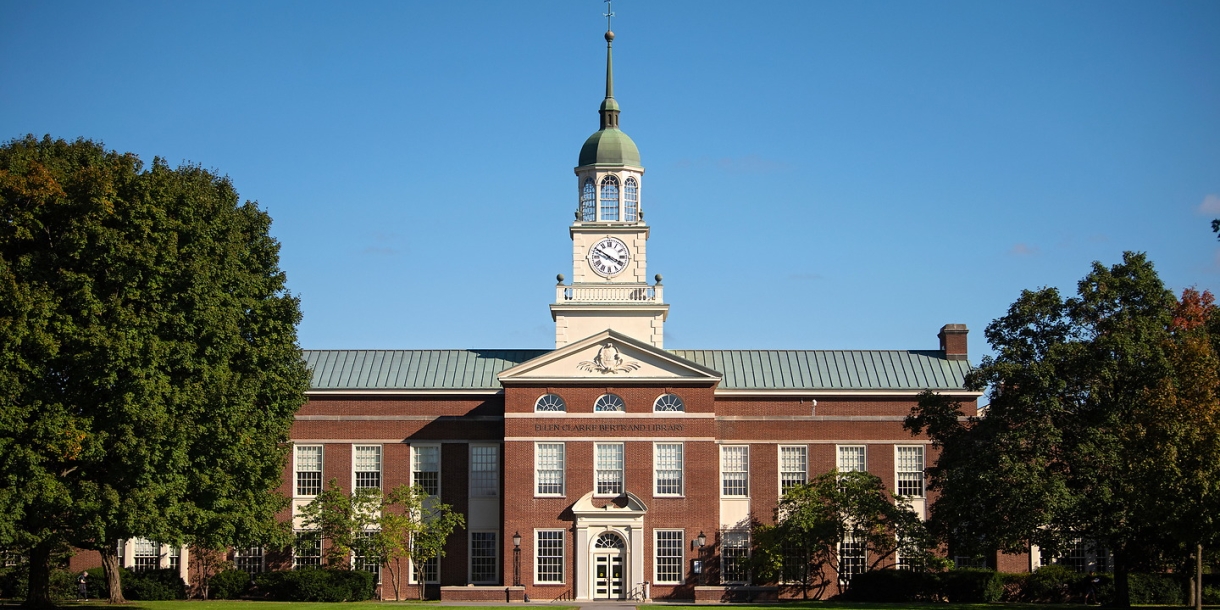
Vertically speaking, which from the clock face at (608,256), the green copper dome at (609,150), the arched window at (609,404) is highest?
the green copper dome at (609,150)

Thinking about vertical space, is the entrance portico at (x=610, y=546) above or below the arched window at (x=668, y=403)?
below

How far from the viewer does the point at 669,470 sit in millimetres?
53781

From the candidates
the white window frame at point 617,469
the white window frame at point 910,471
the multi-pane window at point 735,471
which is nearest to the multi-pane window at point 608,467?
the white window frame at point 617,469

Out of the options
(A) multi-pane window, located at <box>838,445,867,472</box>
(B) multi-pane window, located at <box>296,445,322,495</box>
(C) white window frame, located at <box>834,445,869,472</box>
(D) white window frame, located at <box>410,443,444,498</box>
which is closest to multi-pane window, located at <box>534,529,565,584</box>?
(D) white window frame, located at <box>410,443,444,498</box>

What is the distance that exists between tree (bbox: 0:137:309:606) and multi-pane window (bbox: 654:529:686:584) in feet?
57.4

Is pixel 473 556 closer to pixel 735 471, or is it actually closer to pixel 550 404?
pixel 550 404

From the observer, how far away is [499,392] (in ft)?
187

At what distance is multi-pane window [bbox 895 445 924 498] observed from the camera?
5650 cm

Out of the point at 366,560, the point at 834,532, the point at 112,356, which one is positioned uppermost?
the point at 112,356

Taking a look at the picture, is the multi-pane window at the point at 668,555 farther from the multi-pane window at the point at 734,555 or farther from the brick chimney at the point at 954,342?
the brick chimney at the point at 954,342

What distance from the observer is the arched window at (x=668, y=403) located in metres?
54.1

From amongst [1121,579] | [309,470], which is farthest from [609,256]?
[1121,579]

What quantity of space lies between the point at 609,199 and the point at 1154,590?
25103 millimetres

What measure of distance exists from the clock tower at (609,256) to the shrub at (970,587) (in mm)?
14445
